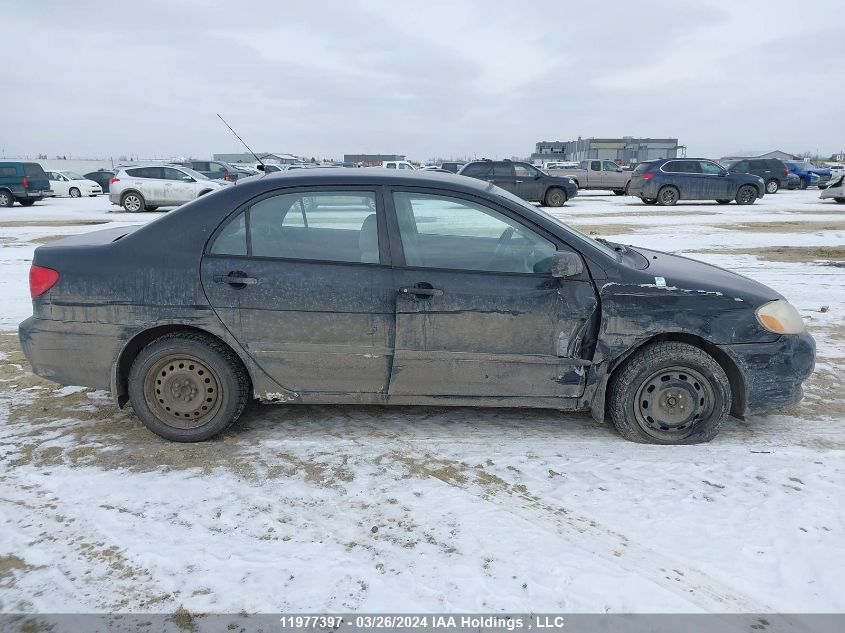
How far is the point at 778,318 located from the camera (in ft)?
12.1

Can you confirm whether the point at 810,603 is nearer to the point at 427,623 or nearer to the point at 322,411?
the point at 427,623

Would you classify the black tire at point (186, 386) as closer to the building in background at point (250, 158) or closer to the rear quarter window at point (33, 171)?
the rear quarter window at point (33, 171)

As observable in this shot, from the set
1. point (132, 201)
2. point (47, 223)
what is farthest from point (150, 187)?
point (47, 223)

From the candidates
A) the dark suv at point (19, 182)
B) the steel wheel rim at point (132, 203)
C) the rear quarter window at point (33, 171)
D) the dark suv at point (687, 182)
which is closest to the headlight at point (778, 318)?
the dark suv at point (687, 182)

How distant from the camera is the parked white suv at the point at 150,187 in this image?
19250mm

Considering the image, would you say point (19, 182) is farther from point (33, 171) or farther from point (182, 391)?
point (182, 391)

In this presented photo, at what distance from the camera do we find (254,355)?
3.66 meters

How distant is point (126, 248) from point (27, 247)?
1004cm

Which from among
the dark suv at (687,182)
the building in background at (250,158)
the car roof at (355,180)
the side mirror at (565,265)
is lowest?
the side mirror at (565,265)

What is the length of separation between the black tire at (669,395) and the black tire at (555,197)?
1873 cm

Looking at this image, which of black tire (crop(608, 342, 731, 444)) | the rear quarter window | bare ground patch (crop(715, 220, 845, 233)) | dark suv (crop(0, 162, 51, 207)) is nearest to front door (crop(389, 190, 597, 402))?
black tire (crop(608, 342, 731, 444))

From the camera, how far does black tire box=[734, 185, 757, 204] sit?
70.0 ft

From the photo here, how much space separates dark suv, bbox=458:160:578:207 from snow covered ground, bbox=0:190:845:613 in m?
17.6

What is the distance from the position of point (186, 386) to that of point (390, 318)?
1.30 meters
